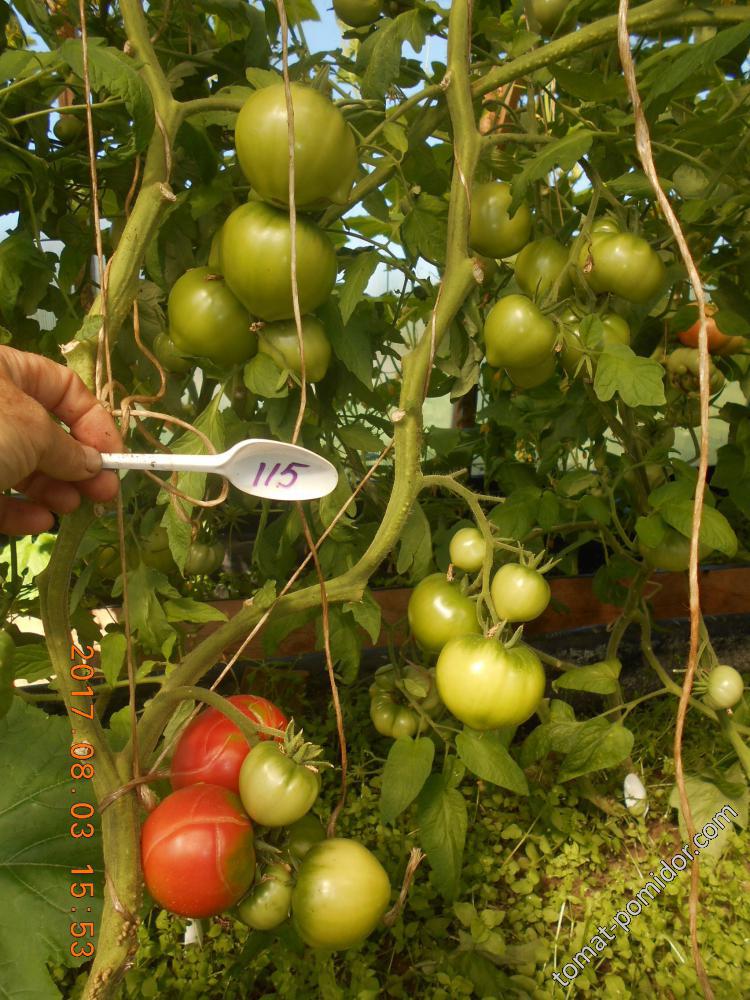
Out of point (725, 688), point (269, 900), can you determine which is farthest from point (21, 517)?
point (725, 688)

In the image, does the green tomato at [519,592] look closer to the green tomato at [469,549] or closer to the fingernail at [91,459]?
the green tomato at [469,549]

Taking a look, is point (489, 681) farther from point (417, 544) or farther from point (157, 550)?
point (157, 550)

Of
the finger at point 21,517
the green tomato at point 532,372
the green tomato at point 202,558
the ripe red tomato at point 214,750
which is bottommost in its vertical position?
the green tomato at point 202,558

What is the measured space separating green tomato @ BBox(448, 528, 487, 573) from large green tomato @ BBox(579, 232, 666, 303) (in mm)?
327

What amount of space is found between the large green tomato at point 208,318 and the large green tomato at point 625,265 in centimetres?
Result: 40

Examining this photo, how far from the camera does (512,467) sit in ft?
4.90

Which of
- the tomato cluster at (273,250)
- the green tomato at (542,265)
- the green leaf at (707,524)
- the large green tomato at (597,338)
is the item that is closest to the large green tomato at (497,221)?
the green tomato at (542,265)

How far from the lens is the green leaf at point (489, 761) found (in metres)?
0.88

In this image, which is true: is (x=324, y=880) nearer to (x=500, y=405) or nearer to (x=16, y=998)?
Result: (x=16, y=998)

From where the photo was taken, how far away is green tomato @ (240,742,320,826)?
21.6 inches

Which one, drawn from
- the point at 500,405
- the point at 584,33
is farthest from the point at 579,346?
the point at 500,405

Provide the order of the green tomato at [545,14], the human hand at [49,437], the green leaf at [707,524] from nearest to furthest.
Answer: the human hand at [49,437] < the green tomato at [545,14] < the green leaf at [707,524]

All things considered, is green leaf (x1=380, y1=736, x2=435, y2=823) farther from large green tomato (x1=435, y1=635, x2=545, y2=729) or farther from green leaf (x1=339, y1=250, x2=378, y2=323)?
green leaf (x1=339, y1=250, x2=378, y2=323)

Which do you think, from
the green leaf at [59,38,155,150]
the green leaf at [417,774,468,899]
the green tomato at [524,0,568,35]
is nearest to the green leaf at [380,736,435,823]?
the green leaf at [417,774,468,899]
